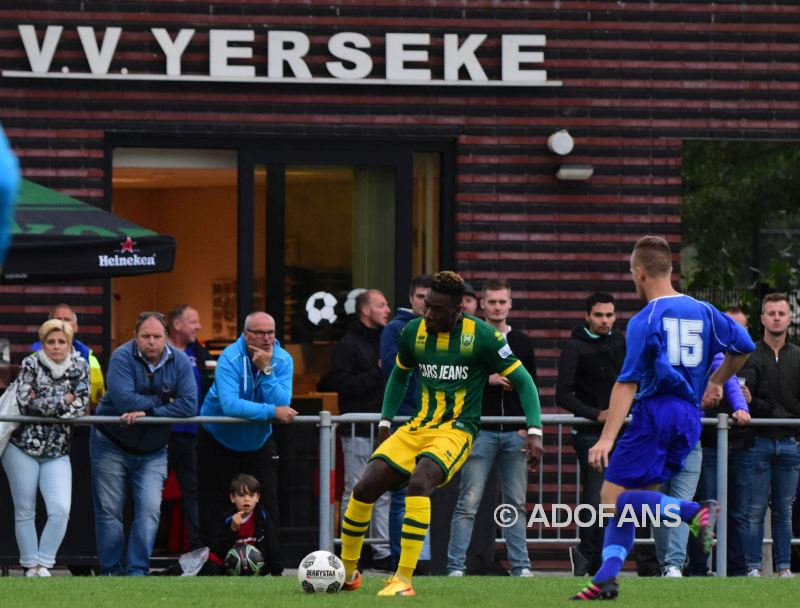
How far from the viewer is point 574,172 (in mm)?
13961

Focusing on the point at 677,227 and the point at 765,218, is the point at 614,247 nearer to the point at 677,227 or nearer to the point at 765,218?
the point at 677,227

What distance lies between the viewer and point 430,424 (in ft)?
28.9

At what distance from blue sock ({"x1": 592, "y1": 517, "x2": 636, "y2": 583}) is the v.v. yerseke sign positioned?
663 cm

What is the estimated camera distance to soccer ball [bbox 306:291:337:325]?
1404 centimetres

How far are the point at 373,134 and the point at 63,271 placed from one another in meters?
4.00

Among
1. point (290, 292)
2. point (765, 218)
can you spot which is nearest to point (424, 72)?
point (290, 292)

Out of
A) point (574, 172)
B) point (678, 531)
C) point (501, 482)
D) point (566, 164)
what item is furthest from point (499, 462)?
point (566, 164)

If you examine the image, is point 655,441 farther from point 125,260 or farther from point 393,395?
point 125,260

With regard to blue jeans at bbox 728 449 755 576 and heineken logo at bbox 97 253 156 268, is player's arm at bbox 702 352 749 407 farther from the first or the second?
heineken logo at bbox 97 253 156 268

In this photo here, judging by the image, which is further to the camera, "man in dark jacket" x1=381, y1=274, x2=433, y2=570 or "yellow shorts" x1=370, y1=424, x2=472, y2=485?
"man in dark jacket" x1=381, y1=274, x2=433, y2=570

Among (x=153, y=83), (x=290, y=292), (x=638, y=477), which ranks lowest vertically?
(x=638, y=477)

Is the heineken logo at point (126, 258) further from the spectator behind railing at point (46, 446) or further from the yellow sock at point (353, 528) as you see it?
the yellow sock at point (353, 528)

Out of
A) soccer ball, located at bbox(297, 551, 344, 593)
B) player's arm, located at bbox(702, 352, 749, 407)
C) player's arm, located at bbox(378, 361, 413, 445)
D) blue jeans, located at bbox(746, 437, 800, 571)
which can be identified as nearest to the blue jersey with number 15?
player's arm, located at bbox(702, 352, 749, 407)

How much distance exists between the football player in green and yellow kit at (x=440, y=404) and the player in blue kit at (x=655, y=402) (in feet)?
2.85
